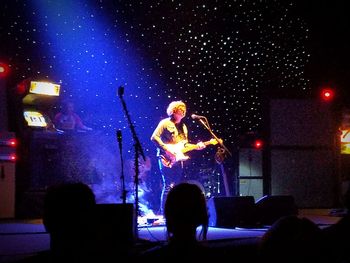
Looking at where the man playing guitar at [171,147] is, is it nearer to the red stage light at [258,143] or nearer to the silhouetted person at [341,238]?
the red stage light at [258,143]

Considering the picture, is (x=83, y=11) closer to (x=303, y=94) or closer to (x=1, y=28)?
(x=1, y=28)

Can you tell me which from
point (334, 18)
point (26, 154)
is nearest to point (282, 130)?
point (334, 18)

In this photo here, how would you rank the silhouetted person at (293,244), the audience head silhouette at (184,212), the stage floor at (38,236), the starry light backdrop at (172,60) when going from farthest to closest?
the starry light backdrop at (172,60) < the stage floor at (38,236) < the audience head silhouette at (184,212) < the silhouetted person at (293,244)

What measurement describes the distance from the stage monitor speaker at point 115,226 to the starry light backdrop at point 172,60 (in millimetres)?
6356

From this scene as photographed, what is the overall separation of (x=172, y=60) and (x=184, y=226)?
9501 mm

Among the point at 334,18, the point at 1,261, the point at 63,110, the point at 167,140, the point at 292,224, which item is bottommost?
the point at 1,261

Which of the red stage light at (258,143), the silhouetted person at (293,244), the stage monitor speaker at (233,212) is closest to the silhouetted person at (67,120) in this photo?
the red stage light at (258,143)

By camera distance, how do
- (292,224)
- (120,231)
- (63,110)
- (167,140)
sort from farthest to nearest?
(63,110) < (167,140) < (120,231) < (292,224)

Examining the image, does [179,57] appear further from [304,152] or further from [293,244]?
[293,244]

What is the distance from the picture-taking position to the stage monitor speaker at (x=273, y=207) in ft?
23.0

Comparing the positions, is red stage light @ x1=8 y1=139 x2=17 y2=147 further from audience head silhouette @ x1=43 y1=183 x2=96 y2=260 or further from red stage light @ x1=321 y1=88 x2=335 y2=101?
red stage light @ x1=321 y1=88 x2=335 y2=101

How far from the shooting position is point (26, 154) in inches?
351

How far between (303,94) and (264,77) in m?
1.23

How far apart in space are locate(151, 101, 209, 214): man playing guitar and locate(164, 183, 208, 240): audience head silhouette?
496 centimetres
